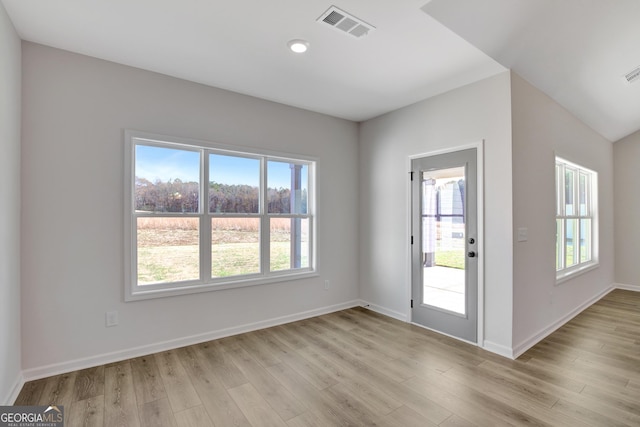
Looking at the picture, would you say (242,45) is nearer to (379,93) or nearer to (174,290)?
(379,93)

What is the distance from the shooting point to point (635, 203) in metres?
5.64

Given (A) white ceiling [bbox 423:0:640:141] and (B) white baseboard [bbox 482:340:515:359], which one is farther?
(B) white baseboard [bbox 482:340:515:359]

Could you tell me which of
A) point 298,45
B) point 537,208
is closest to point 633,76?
point 537,208

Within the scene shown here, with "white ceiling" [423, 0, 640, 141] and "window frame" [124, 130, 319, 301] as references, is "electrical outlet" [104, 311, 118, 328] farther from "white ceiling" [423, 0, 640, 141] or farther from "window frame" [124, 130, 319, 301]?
"white ceiling" [423, 0, 640, 141]

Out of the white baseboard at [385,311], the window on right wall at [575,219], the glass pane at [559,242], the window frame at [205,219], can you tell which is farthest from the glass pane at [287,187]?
the glass pane at [559,242]

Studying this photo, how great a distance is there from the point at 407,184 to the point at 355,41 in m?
1.96

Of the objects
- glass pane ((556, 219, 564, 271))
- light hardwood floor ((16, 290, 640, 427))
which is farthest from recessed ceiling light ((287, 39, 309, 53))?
glass pane ((556, 219, 564, 271))

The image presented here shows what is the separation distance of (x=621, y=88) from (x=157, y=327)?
6.10 meters

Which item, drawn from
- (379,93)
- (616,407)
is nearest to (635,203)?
(616,407)

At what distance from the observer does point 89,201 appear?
2.73 m

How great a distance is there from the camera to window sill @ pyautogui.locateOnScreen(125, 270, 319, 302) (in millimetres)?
2941

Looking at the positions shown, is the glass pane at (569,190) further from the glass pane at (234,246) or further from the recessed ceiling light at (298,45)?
the glass pane at (234,246)

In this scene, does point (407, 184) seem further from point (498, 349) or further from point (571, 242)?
point (571, 242)

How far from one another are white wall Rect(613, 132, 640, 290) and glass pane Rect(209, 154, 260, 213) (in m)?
6.82
